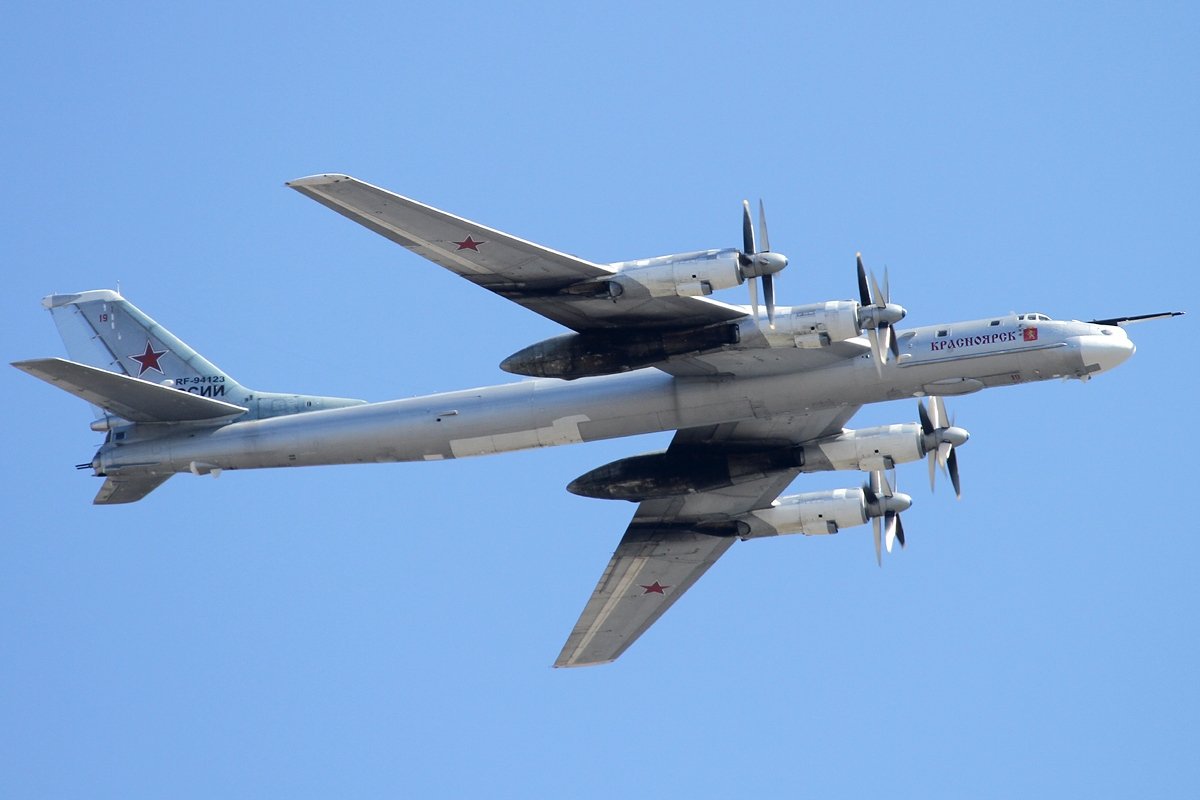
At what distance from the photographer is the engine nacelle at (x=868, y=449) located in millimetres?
34844

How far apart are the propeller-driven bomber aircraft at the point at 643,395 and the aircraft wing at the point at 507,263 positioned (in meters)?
0.04

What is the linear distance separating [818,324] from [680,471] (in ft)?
21.8

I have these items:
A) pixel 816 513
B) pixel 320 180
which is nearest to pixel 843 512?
pixel 816 513

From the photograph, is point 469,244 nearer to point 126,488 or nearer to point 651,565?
point 126,488

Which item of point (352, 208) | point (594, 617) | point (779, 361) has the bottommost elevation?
point (594, 617)

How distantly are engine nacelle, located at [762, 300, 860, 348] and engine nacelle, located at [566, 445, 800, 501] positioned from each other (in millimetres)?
5709

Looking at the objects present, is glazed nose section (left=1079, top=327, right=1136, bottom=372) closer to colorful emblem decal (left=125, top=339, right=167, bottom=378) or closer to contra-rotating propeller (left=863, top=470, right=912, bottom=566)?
contra-rotating propeller (left=863, top=470, right=912, bottom=566)

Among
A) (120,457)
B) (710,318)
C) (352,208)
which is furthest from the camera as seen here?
(120,457)

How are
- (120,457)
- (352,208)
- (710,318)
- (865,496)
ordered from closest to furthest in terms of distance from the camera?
(352,208) → (710,318) → (120,457) → (865,496)

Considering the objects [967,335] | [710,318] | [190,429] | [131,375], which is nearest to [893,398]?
[967,335]

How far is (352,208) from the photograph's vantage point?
2848 centimetres

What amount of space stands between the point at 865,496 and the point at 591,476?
6.38 m

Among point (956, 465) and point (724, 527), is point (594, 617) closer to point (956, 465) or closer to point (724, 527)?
point (724, 527)

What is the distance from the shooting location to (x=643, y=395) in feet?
107
